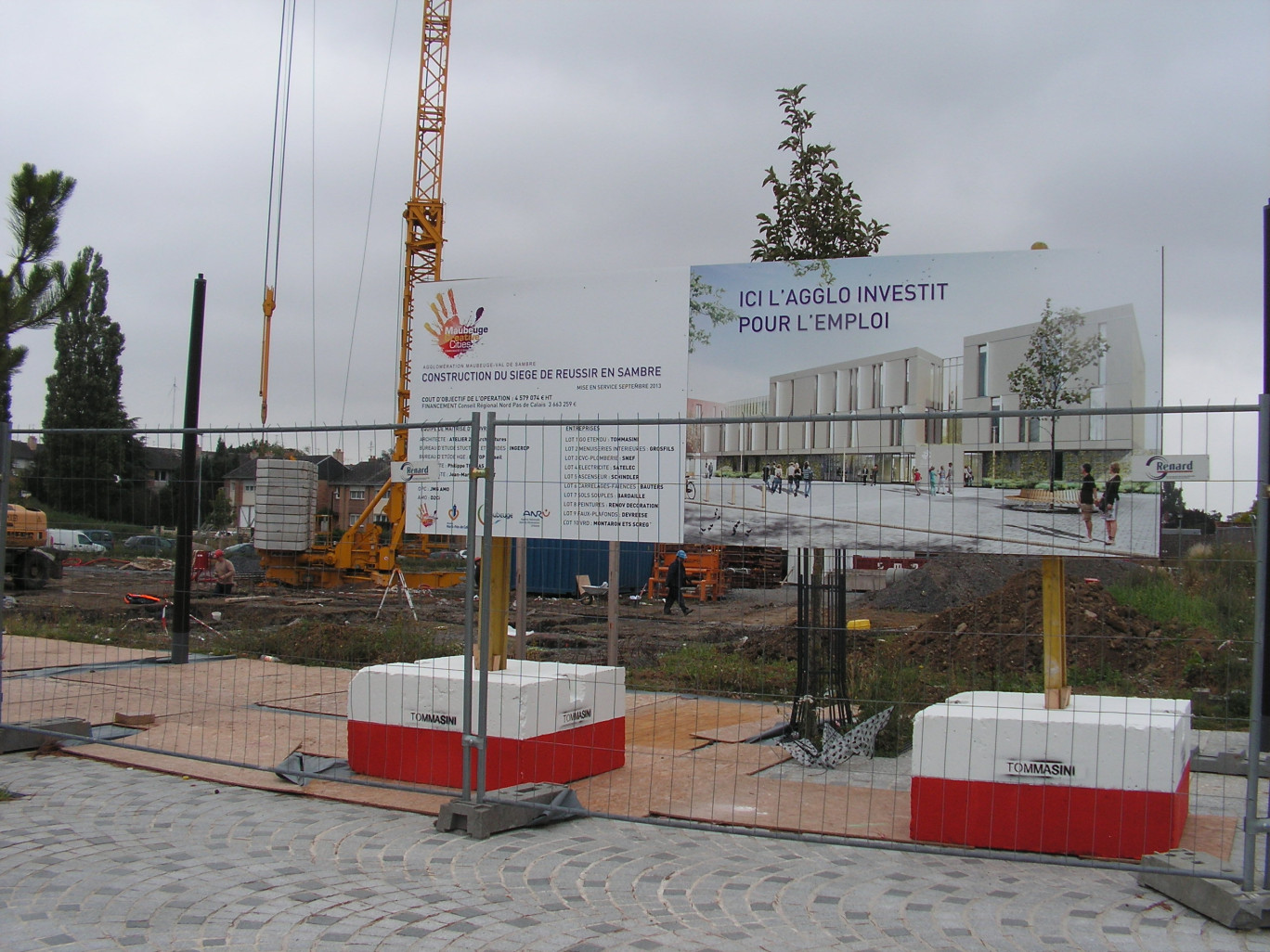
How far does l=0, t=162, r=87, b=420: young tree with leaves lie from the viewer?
9.73 m

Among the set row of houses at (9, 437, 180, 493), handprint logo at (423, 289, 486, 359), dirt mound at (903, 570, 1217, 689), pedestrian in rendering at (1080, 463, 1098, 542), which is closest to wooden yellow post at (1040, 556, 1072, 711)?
Result: pedestrian in rendering at (1080, 463, 1098, 542)

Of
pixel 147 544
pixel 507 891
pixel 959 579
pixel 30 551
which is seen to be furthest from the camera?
pixel 959 579

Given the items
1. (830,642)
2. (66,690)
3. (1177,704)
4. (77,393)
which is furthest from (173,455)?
(77,393)

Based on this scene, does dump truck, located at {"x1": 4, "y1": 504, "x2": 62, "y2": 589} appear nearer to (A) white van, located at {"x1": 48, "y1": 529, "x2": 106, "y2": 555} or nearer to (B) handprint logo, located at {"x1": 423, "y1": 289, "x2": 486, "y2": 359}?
(A) white van, located at {"x1": 48, "y1": 529, "x2": 106, "y2": 555}

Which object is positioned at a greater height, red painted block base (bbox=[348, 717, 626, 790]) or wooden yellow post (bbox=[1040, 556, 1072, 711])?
wooden yellow post (bbox=[1040, 556, 1072, 711])

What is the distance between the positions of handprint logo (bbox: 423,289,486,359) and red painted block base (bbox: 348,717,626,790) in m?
2.73

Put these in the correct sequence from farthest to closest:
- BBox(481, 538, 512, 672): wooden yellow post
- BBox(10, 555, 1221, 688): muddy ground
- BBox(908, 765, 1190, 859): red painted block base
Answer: BBox(10, 555, 1221, 688): muddy ground, BBox(481, 538, 512, 672): wooden yellow post, BBox(908, 765, 1190, 859): red painted block base

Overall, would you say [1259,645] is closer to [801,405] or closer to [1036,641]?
[801,405]

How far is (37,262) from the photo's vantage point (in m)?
9.94

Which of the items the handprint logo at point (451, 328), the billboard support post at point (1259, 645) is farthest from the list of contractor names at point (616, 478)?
the billboard support post at point (1259, 645)

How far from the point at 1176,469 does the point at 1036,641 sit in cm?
763

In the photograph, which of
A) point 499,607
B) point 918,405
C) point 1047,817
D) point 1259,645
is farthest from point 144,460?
point 1259,645

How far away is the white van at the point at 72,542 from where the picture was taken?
798cm

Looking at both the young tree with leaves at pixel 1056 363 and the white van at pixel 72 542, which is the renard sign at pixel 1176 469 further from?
the white van at pixel 72 542
